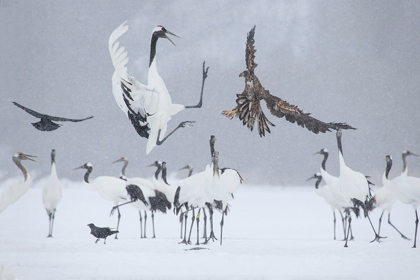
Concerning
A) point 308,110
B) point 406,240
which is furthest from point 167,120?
point 406,240

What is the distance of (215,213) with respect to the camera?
516 centimetres

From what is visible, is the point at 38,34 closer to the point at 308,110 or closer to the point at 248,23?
the point at 248,23

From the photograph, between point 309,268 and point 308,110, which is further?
point 308,110

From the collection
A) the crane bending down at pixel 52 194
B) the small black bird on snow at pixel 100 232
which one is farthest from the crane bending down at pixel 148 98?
the crane bending down at pixel 52 194

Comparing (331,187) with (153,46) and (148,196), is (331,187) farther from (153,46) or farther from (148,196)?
(153,46)

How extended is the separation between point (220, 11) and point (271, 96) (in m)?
0.91

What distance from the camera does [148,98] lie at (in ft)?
14.9

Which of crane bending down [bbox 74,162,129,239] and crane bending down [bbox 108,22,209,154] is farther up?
crane bending down [bbox 108,22,209,154]

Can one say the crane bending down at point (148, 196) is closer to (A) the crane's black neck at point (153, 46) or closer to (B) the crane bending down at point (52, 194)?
(B) the crane bending down at point (52, 194)

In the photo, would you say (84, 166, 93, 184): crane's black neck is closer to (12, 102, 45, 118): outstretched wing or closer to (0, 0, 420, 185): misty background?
(0, 0, 420, 185): misty background

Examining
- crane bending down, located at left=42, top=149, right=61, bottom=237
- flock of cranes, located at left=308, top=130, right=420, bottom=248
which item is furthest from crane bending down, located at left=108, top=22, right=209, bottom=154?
flock of cranes, located at left=308, top=130, right=420, bottom=248

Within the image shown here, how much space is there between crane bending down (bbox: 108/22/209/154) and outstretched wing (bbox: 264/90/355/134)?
0.58 m

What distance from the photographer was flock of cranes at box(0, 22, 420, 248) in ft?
15.1

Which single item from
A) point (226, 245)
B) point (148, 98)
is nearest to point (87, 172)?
point (148, 98)
